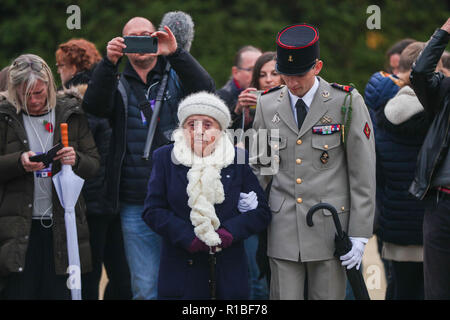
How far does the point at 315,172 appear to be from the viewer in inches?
149

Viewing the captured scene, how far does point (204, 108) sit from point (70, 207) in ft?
3.40

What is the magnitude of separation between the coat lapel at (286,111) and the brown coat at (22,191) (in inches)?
50.1

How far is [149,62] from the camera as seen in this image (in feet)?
14.8

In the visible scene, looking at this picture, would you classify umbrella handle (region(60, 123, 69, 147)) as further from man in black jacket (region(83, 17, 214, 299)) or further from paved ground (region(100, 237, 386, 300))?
paved ground (region(100, 237, 386, 300))

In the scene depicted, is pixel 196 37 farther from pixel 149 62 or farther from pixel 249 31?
pixel 149 62

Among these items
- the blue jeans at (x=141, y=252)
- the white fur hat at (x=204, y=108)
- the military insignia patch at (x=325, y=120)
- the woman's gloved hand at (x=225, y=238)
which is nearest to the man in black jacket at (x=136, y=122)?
the blue jeans at (x=141, y=252)

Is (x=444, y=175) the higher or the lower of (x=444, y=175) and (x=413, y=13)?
the lower

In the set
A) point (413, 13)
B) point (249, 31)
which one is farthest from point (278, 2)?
point (413, 13)

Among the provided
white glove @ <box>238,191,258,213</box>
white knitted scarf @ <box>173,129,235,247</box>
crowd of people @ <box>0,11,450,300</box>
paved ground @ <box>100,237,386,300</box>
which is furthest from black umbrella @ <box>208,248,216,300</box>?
paved ground @ <box>100,237,386,300</box>

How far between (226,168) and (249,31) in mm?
6870

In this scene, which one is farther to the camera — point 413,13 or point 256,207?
point 413,13

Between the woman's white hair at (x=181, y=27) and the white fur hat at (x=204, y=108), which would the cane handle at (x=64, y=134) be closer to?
→ the white fur hat at (x=204, y=108)

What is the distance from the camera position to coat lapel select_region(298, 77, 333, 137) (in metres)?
3.79

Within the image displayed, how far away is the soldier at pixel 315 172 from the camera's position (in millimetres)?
3748
